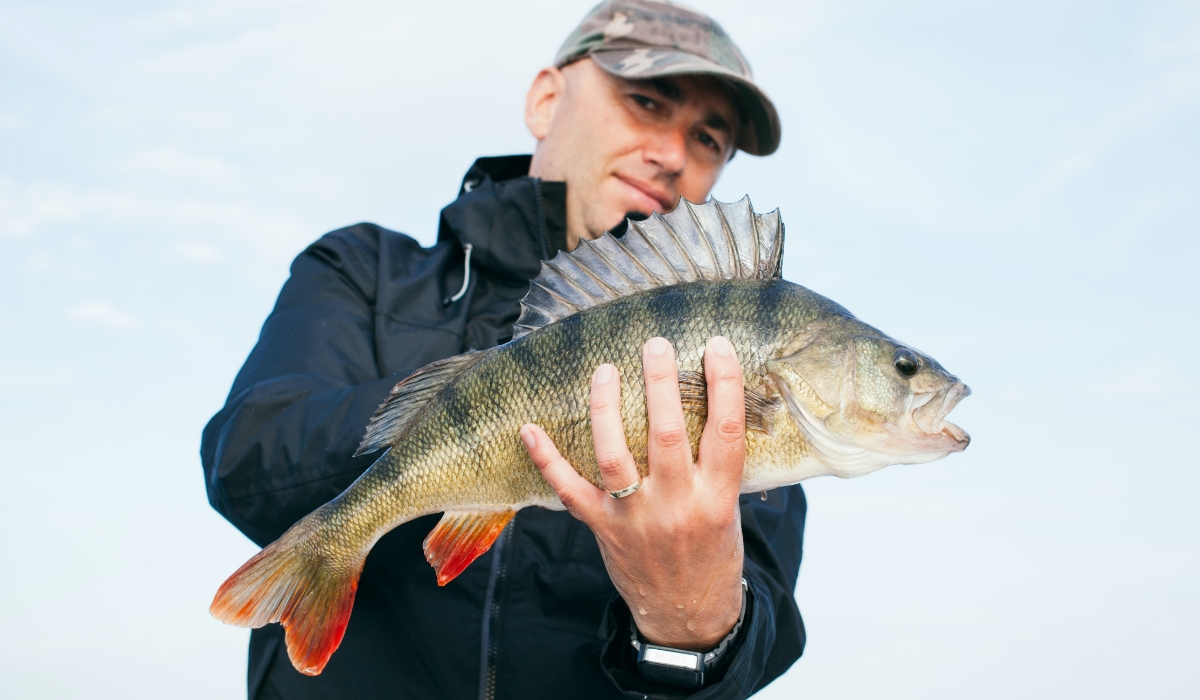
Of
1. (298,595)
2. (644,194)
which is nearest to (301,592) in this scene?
(298,595)

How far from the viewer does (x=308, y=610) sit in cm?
223

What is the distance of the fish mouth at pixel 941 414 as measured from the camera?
218 centimetres

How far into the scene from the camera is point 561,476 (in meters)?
2.08

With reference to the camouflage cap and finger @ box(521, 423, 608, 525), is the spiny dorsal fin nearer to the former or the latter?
finger @ box(521, 423, 608, 525)

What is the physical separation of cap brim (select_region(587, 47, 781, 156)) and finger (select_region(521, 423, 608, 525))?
2.24 meters

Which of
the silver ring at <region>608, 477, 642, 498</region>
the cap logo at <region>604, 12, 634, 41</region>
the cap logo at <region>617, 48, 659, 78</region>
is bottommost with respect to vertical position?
the silver ring at <region>608, 477, 642, 498</region>

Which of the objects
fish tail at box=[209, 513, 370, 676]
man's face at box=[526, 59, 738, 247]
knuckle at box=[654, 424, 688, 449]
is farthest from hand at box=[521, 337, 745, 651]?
man's face at box=[526, 59, 738, 247]

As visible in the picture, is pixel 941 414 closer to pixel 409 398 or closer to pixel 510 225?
pixel 409 398

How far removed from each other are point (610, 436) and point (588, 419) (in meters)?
0.11

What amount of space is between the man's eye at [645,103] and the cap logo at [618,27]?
345mm

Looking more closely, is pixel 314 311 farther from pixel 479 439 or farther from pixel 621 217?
pixel 621 217

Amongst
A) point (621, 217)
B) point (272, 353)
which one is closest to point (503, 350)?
point (272, 353)

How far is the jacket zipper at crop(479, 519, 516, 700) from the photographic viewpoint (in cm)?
276

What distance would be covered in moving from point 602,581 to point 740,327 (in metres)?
1.14
